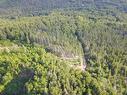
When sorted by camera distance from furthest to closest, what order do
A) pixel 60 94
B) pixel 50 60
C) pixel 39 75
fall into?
pixel 50 60 < pixel 39 75 < pixel 60 94

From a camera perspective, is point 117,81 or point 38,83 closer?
point 38,83

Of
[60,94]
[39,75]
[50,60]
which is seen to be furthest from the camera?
[50,60]

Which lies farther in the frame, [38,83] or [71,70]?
[71,70]

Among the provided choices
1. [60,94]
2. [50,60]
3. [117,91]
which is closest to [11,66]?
[50,60]

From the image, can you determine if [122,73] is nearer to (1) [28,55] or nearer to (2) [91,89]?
(2) [91,89]

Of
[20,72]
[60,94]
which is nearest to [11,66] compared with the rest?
[20,72]

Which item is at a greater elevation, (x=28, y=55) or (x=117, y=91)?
(x=28, y=55)

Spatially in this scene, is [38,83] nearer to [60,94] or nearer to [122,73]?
[60,94]

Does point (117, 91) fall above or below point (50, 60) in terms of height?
below
